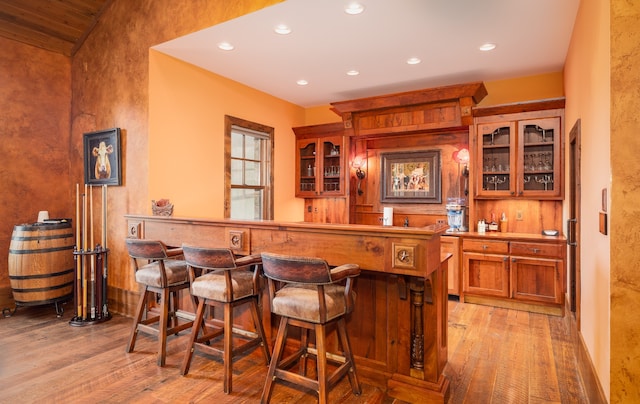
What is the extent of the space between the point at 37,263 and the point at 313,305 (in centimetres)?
329

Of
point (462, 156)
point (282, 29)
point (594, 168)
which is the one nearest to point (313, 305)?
point (594, 168)

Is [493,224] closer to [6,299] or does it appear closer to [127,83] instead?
[127,83]

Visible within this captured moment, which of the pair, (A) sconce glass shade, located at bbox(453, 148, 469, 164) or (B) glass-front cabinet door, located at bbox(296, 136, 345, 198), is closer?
(A) sconce glass shade, located at bbox(453, 148, 469, 164)

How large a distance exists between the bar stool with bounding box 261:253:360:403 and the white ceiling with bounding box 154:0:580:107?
7.00 ft

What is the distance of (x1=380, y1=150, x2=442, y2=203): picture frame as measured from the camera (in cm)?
516

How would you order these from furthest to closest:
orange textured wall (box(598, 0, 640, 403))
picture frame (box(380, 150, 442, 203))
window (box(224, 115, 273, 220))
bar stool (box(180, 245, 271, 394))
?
picture frame (box(380, 150, 442, 203))
window (box(224, 115, 273, 220))
bar stool (box(180, 245, 271, 394))
orange textured wall (box(598, 0, 640, 403))

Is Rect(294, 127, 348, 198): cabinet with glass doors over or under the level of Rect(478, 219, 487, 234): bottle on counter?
over

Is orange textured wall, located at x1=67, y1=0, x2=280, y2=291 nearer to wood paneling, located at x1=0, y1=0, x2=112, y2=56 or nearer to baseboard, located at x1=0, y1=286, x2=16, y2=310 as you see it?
wood paneling, located at x1=0, y1=0, x2=112, y2=56

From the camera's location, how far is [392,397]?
233 centimetres

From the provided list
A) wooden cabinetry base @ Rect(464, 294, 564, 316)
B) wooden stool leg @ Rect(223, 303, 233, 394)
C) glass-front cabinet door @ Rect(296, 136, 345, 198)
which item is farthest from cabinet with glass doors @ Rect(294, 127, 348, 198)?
wooden stool leg @ Rect(223, 303, 233, 394)

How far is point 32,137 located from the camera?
165 inches

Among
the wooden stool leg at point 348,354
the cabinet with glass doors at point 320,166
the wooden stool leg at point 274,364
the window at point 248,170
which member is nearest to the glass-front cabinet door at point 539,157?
the cabinet with glass doors at point 320,166

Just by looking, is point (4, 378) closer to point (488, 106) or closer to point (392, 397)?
point (392, 397)

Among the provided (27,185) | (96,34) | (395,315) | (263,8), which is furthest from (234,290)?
(96,34)
